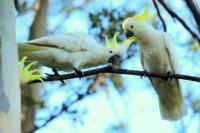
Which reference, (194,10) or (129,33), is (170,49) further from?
(194,10)

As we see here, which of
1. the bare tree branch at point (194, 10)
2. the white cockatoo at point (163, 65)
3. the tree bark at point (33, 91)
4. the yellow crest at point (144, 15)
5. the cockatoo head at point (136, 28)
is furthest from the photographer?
the tree bark at point (33, 91)

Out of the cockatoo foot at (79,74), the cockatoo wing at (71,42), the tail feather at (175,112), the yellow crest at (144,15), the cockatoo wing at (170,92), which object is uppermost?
the yellow crest at (144,15)

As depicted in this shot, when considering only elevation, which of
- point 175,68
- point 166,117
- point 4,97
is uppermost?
point 4,97

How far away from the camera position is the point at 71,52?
2.06 m

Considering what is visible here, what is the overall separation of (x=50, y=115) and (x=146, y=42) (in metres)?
0.60

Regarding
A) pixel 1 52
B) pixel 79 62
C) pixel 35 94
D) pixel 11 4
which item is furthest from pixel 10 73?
pixel 35 94

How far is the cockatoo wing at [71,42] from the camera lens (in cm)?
197

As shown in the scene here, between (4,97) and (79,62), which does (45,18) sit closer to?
(79,62)

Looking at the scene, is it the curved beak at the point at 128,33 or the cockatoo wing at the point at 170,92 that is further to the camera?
the cockatoo wing at the point at 170,92

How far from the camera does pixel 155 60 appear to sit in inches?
97.1

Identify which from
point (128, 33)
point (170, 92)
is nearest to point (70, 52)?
point (128, 33)

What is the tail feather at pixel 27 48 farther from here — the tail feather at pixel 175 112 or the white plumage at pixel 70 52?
the tail feather at pixel 175 112

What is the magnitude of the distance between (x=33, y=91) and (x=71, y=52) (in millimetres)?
971

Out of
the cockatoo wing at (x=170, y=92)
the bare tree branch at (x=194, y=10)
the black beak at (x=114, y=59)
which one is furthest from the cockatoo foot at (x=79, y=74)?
the cockatoo wing at (x=170, y=92)
